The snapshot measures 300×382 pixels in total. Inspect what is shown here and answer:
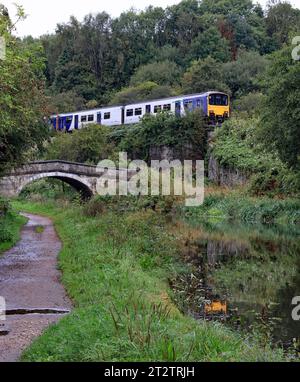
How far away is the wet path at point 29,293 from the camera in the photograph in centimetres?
825

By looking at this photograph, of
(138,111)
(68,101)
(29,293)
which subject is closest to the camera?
(29,293)

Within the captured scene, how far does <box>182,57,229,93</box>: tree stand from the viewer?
60.2 m

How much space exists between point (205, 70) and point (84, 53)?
26408 mm

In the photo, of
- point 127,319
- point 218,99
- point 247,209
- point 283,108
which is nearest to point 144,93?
point 218,99

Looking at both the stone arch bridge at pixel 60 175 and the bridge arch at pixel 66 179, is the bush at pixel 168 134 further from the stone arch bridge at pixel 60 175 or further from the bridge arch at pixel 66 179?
the bridge arch at pixel 66 179

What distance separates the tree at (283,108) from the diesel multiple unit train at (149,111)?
63.3 ft

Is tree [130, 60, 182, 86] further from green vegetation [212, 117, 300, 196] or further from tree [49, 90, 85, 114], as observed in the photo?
green vegetation [212, 117, 300, 196]

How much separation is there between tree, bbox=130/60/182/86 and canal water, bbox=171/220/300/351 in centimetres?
4946

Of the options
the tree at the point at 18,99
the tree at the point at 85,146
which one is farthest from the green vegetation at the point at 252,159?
the tree at the point at 18,99

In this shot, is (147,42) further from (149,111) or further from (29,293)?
(29,293)

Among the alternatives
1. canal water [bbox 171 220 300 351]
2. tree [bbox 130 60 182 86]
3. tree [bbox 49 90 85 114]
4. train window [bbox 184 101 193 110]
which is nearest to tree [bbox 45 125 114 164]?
train window [bbox 184 101 193 110]

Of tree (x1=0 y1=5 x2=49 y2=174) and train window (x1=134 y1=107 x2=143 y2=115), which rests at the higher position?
train window (x1=134 y1=107 x2=143 y2=115)

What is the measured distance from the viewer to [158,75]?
238 feet

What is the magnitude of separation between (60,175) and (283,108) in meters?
15.3
